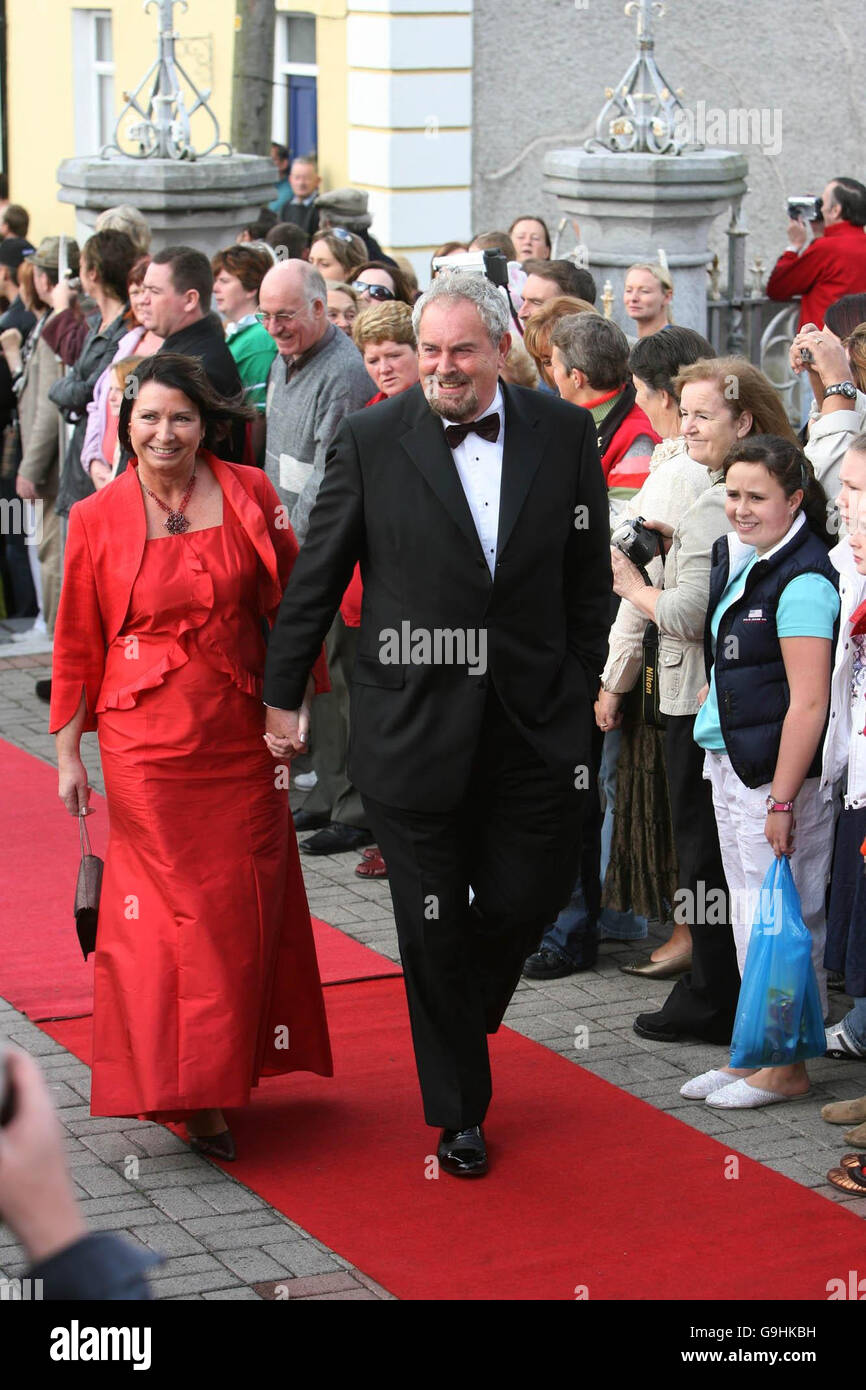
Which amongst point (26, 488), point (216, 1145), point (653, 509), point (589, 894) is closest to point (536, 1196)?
point (216, 1145)

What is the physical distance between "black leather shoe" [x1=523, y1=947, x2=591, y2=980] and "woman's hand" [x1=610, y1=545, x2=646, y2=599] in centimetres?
134

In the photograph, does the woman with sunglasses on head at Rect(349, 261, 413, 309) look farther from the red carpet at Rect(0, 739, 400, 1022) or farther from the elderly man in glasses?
the red carpet at Rect(0, 739, 400, 1022)

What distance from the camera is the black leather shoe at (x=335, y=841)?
8.23m

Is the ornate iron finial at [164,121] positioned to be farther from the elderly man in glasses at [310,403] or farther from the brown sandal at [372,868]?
the brown sandal at [372,868]

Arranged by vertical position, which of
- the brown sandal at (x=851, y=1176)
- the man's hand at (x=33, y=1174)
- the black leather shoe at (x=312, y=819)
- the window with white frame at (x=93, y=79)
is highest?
the window with white frame at (x=93, y=79)

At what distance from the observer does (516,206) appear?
18359 mm

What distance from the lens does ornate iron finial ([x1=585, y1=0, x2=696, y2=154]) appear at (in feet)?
36.1

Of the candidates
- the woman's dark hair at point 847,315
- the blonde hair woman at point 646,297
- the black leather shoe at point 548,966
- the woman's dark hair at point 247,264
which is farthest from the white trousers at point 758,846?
the woman's dark hair at point 247,264

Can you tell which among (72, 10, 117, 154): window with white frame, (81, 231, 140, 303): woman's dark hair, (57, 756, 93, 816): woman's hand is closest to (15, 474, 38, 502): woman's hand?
(81, 231, 140, 303): woman's dark hair

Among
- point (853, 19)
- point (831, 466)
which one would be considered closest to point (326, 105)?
point (853, 19)

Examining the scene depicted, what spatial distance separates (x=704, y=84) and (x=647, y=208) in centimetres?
831

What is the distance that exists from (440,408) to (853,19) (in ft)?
46.6

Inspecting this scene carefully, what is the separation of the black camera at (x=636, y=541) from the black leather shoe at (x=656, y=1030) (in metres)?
1.35

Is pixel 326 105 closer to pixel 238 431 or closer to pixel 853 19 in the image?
pixel 853 19
